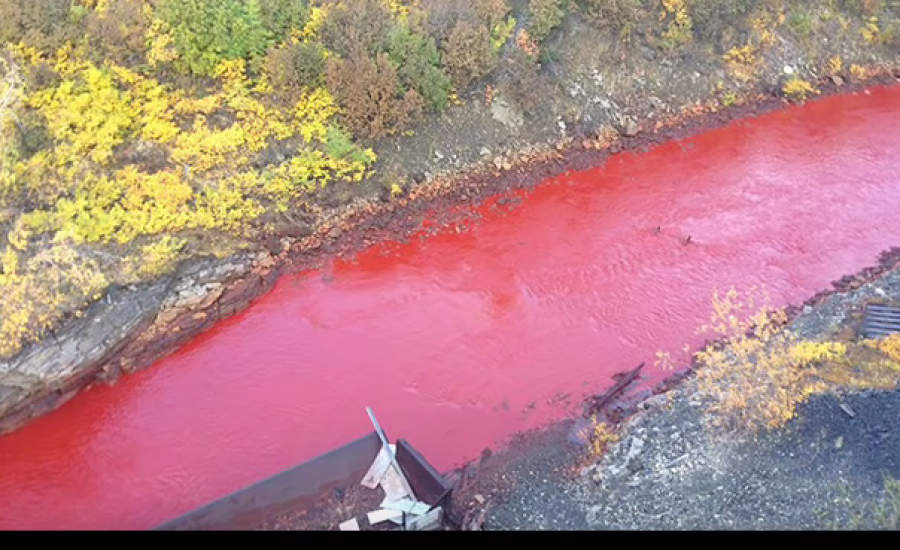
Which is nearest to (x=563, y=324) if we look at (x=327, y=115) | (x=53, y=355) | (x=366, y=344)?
(x=366, y=344)

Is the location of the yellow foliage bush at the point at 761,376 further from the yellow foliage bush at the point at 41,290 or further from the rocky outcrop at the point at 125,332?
the yellow foliage bush at the point at 41,290

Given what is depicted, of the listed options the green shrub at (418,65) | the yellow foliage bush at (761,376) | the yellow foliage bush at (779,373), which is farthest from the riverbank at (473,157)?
the yellow foliage bush at (779,373)

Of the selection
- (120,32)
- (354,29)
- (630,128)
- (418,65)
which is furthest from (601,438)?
(120,32)

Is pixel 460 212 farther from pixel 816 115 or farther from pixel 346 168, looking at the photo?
pixel 816 115

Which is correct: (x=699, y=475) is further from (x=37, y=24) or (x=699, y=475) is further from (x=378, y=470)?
(x=37, y=24)

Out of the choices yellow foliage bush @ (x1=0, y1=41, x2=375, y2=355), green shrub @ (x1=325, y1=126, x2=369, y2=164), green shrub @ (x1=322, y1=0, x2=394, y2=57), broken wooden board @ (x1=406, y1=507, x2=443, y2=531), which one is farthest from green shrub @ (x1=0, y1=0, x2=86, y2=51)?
broken wooden board @ (x1=406, y1=507, x2=443, y2=531)
